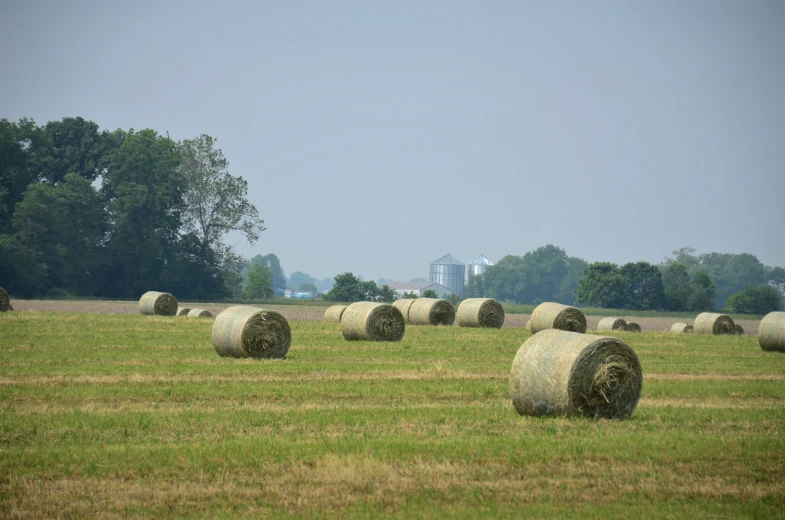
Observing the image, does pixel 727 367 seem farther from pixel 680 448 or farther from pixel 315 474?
pixel 315 474

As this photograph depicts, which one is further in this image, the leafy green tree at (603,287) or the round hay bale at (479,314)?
the leafy green tree at (603,287)

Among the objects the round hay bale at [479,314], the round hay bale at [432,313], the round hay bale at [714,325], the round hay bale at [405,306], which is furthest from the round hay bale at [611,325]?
the round hay bale at [405,306]

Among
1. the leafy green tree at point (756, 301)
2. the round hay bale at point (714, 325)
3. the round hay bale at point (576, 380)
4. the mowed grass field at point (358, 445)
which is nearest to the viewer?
the mowed grass field at point (358, 445)

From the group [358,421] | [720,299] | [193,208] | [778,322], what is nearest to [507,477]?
[358,421]

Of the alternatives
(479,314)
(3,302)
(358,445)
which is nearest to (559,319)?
(479,314)

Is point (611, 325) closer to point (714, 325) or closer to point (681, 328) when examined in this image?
point (681, 328)

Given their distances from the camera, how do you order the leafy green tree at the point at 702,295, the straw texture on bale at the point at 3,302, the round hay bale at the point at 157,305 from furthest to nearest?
the leafy green tree at the point at 702,295 → the round hay bale at the point at 157,305 → the straw texture on bale at the point at 3,302

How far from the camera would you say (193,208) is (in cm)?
8600

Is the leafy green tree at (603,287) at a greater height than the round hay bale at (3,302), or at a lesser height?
greater

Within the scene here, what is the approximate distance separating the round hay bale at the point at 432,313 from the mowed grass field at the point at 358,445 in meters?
18.9

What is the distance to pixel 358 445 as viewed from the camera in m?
11.7

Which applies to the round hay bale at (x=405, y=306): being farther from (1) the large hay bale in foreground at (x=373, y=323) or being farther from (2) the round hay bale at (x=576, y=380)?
(2) the round hay bale at (x=576, y=380)

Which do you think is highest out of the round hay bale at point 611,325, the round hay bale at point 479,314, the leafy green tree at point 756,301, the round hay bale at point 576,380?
the leafy green tree at point 756,301

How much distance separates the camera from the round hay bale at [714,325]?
41719mm
